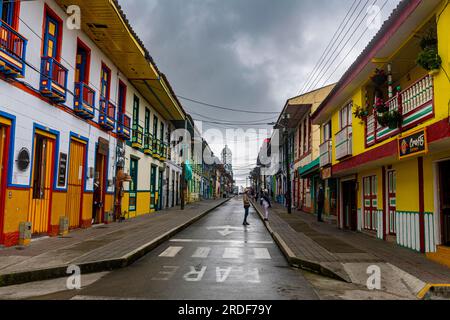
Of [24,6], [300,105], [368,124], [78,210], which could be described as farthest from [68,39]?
[300,105]

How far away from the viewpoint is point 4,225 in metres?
9.46

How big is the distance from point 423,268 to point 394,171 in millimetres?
4790

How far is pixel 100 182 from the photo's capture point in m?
16.3

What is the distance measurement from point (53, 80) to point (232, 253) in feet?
22.7

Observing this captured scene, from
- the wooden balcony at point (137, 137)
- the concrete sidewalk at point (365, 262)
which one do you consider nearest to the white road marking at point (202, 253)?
the concrete sidewalk at point (365, 262)

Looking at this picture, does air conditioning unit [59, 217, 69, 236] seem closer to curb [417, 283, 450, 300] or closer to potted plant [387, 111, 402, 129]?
potted plant [387, 111, 402, 129]

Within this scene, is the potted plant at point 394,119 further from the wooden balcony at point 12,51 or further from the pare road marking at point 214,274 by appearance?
Answer: the wooden balcony at point 12,51

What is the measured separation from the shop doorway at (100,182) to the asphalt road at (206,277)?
17.5 feet

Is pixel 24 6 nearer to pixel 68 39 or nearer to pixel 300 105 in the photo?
pixel 68 39

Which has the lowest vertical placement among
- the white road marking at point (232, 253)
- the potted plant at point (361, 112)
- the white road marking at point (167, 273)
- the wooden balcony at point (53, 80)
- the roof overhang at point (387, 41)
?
the white road marking at point (167, 273)

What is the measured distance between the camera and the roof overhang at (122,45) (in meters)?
12.2

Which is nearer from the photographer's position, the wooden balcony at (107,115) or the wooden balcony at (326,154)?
the wooden balcony at (107,115)

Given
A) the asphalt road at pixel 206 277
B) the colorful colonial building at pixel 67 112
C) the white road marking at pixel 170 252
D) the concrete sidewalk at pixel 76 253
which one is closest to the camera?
the asphalt road at pixel 206 277

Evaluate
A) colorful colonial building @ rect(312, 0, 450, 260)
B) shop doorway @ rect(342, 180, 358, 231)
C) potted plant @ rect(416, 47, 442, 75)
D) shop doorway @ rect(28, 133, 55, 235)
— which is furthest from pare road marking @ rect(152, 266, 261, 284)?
shop doorway @ rect(342, 180, 358, 231)
